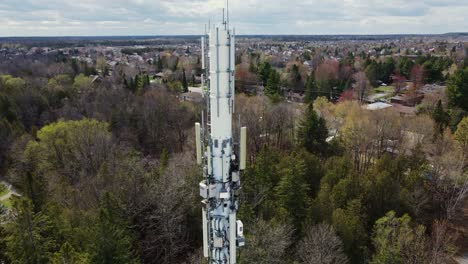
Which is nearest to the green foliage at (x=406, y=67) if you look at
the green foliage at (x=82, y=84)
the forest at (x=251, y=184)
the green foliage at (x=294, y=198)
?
the forest at (x=251, y=184)

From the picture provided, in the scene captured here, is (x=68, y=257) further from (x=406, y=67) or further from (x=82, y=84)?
(x=406, y=67)

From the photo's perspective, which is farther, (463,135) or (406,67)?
(406,67)

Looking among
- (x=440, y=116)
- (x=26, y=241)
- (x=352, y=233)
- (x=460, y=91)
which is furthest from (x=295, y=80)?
(x=26, y=241)

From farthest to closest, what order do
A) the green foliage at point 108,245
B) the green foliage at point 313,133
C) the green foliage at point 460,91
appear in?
the green foliage at point 460,91
the green foliage at point 313,133
the green foliage at point 108,245

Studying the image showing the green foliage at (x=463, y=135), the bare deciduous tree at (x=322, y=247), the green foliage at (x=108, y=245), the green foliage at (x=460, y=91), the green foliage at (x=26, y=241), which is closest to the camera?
the green foliage at (x=108, y=245)

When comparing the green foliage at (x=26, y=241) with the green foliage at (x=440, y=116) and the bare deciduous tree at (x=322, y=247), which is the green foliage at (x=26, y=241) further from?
the green foliage at (x=440, y=116)

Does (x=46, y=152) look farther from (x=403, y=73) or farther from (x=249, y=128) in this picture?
(x=403, y=73)
